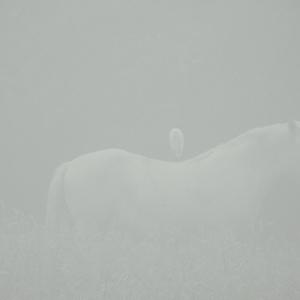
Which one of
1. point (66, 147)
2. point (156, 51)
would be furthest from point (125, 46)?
point (66, 147)

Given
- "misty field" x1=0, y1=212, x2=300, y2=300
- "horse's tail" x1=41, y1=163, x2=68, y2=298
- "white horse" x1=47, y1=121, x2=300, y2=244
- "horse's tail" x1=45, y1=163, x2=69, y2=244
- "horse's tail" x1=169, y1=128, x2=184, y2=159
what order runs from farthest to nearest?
"horse's tail" x1=169, y1=128, x2=184, y2=159
"horse's tail" x1=45, y1=163, x2=69, y2=244
"white horse" x1=47, y1=121, x2=300, y2=244
"horse's tail" x1=41, y1=163, x2=68, y2=298
"misty field" x1=0, y1=212, x2=300, y2=300

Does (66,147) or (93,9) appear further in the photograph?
(93,9)

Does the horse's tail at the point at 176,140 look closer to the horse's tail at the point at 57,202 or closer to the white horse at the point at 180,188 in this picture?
the white horse at the point at 180,188

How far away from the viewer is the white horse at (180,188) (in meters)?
6.07

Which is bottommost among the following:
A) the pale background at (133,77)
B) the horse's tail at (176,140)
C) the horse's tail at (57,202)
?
the horse's tail at (57,202)

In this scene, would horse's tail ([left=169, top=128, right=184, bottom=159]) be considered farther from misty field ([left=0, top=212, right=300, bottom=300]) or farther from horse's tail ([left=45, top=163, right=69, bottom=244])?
misty field ([left=0, top=212, right=300, bottom=300])

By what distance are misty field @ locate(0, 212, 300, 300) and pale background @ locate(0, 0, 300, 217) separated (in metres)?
3.30

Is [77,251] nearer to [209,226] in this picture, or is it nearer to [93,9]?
[209,226]

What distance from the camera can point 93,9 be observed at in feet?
31.3

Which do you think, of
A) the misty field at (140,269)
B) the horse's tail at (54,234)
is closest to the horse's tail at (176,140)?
the horse's tail at (54,234)

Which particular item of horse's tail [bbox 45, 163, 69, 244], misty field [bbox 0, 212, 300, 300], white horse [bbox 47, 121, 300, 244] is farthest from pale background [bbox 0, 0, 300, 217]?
misty field [bbox 0, 212, 300, 300]

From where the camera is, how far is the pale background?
859cm

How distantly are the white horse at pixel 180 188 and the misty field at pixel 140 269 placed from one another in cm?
77

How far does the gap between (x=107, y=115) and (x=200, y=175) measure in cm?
281
